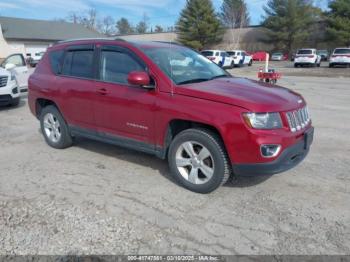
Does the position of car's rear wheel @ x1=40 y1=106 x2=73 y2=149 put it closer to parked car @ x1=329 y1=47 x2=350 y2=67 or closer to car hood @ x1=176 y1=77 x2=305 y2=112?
car hood @ x1=176 y1=77 x2=305 y2=112

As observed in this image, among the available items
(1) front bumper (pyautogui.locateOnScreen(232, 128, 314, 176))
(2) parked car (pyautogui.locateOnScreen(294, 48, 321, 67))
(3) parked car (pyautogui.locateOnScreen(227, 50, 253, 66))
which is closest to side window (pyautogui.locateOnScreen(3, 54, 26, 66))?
(1) front bumper (pyautogui.locateOnScreen(232, 128, 314, 176))

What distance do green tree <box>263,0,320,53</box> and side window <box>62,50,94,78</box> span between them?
185ft

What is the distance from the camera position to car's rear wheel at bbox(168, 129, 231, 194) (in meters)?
4.00

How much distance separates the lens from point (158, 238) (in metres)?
3.30

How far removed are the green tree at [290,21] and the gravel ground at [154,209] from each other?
184 ft

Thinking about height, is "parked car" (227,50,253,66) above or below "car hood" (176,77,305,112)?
below

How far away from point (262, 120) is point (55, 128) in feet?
12.5

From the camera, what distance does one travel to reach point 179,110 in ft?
13.7

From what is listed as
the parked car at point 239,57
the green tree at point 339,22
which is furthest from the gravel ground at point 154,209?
the green tree at point 339,22

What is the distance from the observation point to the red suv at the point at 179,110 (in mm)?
3812

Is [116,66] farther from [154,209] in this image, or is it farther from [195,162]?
[154,209]

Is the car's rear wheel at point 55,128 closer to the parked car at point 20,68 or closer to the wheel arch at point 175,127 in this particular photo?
the wheel arch at point 175,127

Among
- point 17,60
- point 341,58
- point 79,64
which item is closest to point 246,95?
point 79,64

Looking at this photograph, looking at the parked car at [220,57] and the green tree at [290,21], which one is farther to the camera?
the green tree at [290,21]
